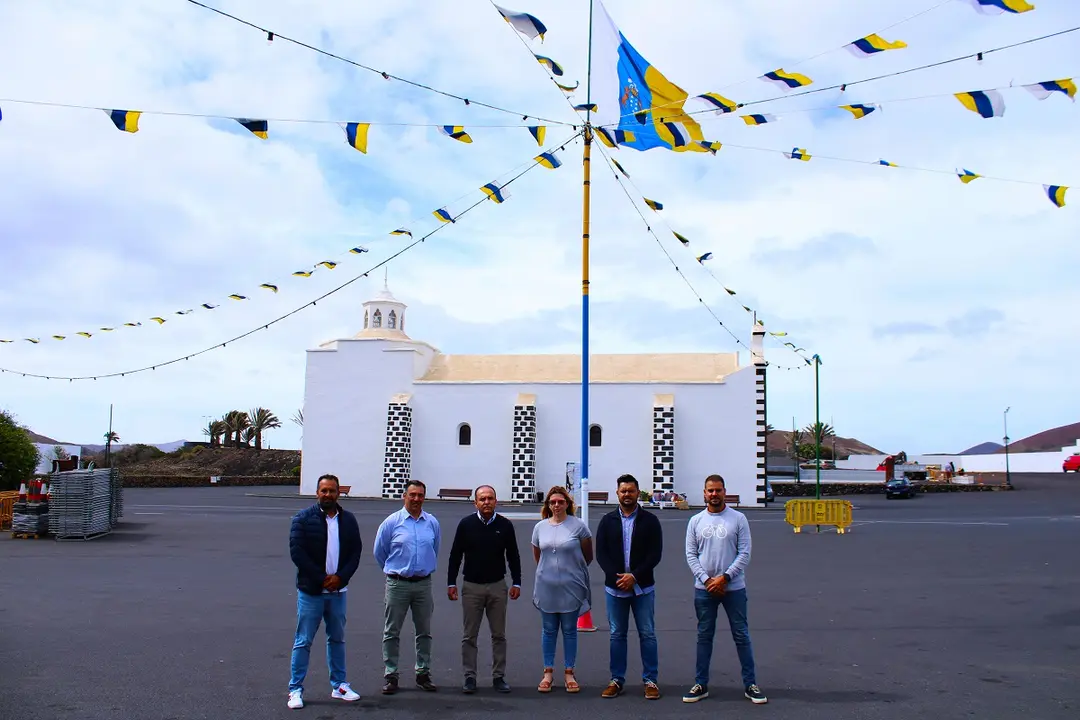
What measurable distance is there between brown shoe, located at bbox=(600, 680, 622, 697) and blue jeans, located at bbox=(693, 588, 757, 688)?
61 centimetres

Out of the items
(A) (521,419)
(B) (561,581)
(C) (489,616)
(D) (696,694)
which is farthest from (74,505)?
(A) (521,419)

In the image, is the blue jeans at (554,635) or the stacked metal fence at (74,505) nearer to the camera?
the blue jeans at (554,635)

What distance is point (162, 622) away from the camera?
9.20 meters

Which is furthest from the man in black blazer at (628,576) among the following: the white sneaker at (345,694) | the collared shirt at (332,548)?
the collared shirt at (332,548)

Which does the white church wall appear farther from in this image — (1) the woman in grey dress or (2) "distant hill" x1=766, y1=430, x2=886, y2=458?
(2) "distant hill" x1=766, y1=430, x2=886, y2=458

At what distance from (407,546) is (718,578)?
7.95 ft

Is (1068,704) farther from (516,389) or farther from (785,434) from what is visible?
(785,434)

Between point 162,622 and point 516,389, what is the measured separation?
95.2 feet

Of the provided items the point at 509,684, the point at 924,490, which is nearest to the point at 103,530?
the point at 509,684

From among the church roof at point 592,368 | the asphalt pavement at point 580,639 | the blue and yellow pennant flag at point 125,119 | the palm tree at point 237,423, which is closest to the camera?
the asphalt pavement at point 580,639

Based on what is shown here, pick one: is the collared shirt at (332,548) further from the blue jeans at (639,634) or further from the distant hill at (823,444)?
the distant hill at (823,444)

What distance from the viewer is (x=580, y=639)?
8938 mm

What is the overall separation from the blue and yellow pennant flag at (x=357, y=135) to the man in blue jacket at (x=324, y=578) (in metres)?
6.88

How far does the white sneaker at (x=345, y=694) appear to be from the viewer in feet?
20.9
